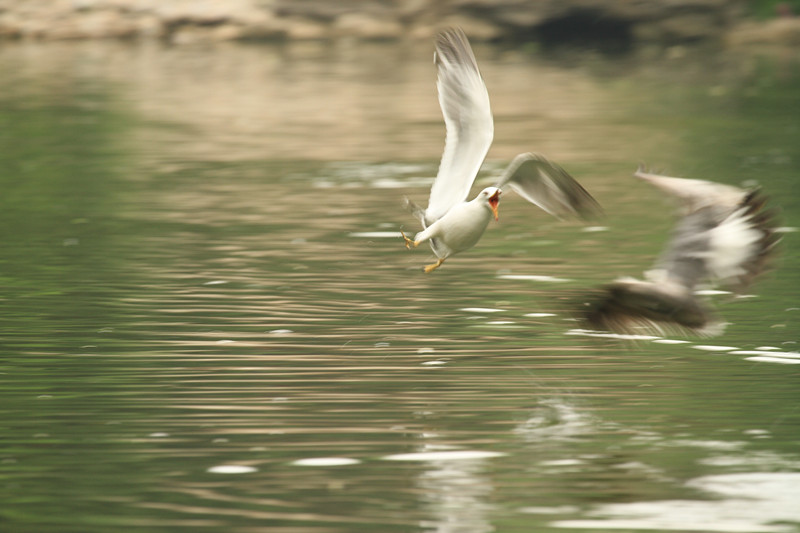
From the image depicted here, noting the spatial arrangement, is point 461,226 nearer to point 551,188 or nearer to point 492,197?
point 492,197

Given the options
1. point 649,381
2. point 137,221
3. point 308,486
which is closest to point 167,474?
point 308,486

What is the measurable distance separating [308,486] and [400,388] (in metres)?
1.74

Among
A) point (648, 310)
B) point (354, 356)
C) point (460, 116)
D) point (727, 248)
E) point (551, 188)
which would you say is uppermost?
point (460, 116)

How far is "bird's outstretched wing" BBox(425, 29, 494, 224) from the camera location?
336 inches

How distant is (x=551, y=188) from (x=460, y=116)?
671mm

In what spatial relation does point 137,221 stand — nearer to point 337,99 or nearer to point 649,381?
point 649,381

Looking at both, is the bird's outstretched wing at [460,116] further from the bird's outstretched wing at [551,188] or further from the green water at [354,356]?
the green water at [354,356]

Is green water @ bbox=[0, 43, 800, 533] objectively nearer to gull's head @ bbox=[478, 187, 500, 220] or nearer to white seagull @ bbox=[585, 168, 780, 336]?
white seagull @ bbox=[585, 168, 780, 336]

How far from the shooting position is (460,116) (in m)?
8.60

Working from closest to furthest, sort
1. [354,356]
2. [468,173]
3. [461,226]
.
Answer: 1. [461,226]
2. [468,173]
3. [354,356]

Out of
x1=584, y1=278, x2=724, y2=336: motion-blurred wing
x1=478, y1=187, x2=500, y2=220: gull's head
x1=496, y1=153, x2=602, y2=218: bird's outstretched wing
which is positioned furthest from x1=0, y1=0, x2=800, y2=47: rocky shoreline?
x1=584, y1=278, x2=724, y2=336: motion-blurred wing

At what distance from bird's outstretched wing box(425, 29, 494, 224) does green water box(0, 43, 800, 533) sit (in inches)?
41.3

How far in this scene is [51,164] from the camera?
58.7ft

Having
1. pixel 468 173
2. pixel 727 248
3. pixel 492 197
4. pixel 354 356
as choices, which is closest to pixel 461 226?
pixel 492 197
